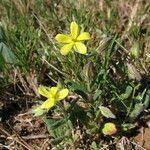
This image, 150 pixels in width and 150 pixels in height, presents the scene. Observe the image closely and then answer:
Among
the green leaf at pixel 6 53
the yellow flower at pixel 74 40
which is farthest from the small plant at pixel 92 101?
the green leaf at pixel 6 53

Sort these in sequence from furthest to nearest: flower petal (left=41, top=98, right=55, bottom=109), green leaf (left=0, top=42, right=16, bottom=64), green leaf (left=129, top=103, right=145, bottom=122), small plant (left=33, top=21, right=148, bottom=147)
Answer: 1. green leaf (left=0, top=42, right=16, bottom=64)
2. green leaf (left=129, top=103, right=145, bottom=122)
3. small plant (left=33, top=21, right=148, bottom=147)
4. flower petal (left=41, top=98, right=55, bottom=109)

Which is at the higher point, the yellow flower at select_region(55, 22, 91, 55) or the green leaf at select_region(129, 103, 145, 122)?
the yellow flower at select_region(55, 22, 91, 55)

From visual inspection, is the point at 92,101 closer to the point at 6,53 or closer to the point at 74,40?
the point at 74,40

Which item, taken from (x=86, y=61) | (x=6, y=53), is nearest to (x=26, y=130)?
(x=6, y=53)

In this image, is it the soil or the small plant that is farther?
the soil

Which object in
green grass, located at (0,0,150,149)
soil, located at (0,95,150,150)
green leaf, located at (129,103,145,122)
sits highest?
green grass, located at (0,0,150,149)

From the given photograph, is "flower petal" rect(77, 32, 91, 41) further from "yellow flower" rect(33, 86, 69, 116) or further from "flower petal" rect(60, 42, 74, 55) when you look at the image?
"yellow flower" rect(33, 86, 69, 116)

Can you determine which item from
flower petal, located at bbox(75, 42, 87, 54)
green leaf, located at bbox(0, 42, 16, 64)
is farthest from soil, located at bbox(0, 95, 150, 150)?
flower petal, located at bbox(75, 42, 87, 54)

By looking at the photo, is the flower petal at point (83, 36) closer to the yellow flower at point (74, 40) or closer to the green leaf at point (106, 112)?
the yellow flower at point (74, 40)
